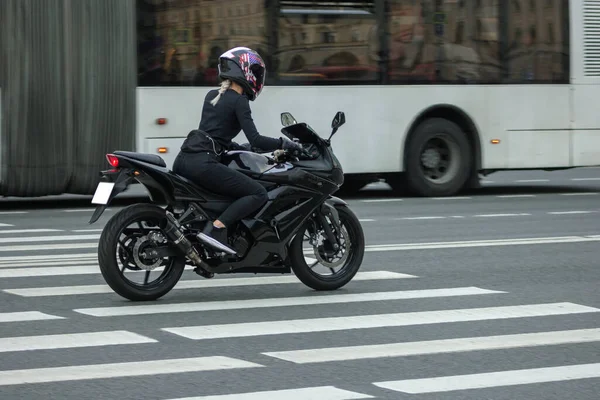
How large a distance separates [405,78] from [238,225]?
9033 millimetres

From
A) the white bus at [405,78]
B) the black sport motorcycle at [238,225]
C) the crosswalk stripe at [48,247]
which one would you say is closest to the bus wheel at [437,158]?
the white bus at [405,78]

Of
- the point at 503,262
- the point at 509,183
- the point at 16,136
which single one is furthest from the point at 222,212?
the point at 509,183

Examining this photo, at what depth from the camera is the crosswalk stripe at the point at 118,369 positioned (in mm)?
6406

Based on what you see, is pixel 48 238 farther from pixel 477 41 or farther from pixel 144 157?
pixel 477 41

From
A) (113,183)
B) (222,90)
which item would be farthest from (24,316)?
(222,90)

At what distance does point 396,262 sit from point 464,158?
739 cm

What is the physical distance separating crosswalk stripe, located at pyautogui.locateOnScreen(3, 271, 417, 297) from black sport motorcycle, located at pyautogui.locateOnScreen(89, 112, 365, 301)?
531mm

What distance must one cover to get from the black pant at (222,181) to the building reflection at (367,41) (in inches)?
291

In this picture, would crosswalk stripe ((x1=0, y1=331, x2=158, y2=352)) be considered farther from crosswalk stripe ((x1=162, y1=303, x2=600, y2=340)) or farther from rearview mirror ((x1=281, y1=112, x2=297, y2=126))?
rearview mirror ((x1=281, y1=112, x2=297, y2=126))

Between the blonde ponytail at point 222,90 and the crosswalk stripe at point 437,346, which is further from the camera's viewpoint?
the blonde ponytail at point 222,90

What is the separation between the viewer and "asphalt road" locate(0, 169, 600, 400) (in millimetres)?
6332

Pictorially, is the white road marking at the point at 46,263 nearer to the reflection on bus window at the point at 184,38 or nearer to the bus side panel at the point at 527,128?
the reflection on bus window at the point at 184,38

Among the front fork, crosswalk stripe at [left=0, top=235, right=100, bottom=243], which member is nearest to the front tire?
the front fork

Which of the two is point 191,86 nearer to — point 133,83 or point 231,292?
point 133,83
